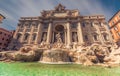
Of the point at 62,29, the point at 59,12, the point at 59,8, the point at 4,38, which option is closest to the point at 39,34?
the point at 62,29

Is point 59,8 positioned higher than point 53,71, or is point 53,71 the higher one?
point 59,8

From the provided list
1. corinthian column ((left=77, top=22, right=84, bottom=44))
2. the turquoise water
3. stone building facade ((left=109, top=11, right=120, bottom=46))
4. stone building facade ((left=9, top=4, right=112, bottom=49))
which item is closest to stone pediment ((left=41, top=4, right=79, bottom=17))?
stone building facade ((left=9, top=4, right=112, bottom=49))

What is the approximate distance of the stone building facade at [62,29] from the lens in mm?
36250

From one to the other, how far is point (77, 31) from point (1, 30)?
3193 cm

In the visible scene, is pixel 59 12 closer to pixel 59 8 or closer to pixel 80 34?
pixel 59 8

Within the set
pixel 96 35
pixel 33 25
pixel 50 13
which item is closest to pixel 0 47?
pixel 33 25

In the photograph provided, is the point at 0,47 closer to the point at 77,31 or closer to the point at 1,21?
the point at 1,21

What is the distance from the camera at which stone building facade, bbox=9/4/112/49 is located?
119ft

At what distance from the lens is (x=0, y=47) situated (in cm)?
3566

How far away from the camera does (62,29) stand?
4219 centimetres

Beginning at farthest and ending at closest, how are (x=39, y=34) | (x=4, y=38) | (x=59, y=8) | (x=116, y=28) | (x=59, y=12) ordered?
(x=59, y=8), (x=59, y=12), (x=116, y=28), (x=4, y=38), (x=39, y=34)

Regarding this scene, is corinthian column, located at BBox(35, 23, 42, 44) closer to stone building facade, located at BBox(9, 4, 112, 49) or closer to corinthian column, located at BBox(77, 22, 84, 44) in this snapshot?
stone building facade, located at BBox(9, 4, 112, 49)

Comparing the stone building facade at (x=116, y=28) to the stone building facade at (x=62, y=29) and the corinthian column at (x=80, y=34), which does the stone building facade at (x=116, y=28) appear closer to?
the stone building facade at (x=62, y=29)

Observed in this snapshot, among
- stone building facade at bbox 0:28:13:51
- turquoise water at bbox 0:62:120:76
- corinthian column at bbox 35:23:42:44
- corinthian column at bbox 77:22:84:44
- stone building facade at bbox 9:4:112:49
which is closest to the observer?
turquoise water at bbox 0:62:120:76
